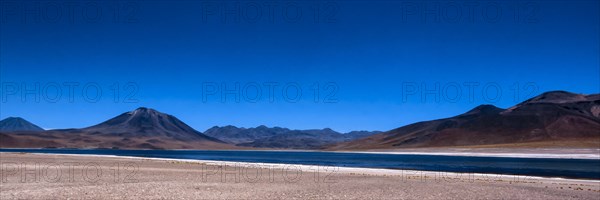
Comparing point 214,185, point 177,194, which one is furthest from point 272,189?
point 177,194

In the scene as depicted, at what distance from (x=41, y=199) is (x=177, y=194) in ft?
16.9

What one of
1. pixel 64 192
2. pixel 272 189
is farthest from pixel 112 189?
pixel 272 189

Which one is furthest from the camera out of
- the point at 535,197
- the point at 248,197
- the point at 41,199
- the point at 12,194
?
the point at 535,197

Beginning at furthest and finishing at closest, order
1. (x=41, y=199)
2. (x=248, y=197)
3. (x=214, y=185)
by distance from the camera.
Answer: (x=214, y=185)
(x=248, y=197)
(x=41, y=199)

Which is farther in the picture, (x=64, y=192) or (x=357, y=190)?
(x=357, y=190)

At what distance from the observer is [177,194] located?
20406 mm

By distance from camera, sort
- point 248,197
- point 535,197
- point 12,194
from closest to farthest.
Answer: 1. point 12,194
2. point 248,197
3. point 535,197

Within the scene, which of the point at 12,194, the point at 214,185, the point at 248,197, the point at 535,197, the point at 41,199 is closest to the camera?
the point at 41,199

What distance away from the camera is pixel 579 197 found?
2398 cm

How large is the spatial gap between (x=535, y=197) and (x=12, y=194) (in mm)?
22571

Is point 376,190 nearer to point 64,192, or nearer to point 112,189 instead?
point 112,189

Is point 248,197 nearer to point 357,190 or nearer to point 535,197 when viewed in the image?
point 357,190

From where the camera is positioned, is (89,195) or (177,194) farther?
(177,194)

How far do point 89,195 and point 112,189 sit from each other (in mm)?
2368
